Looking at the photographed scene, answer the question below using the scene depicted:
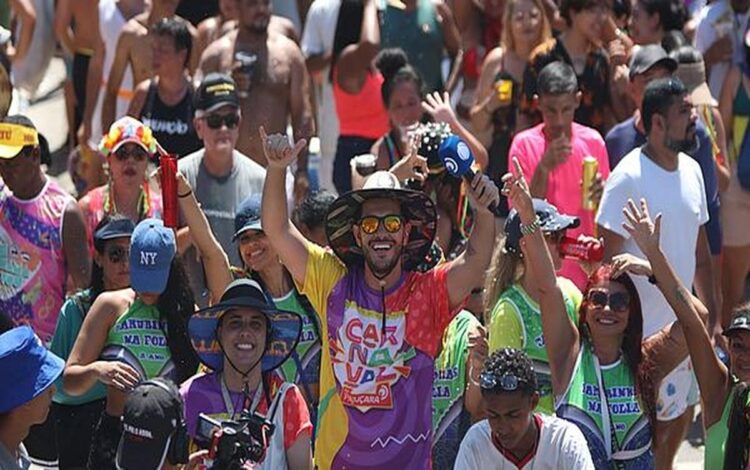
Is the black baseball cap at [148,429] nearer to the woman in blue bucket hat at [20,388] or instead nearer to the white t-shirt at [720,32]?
the woman in blue bucket hat at [20,388]

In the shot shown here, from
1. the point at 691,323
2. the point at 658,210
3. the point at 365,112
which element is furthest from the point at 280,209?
the point at 365,112

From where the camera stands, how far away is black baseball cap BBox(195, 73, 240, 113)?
9.22 metres

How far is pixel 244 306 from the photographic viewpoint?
6621mm

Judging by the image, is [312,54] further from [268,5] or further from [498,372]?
[498,372]

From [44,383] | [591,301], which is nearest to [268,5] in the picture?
[591,301]

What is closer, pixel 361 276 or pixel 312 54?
pixel 361 276

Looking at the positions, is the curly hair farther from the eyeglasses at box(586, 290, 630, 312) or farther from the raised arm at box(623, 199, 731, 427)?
the raised arm at box(623, 199, 731, 427)

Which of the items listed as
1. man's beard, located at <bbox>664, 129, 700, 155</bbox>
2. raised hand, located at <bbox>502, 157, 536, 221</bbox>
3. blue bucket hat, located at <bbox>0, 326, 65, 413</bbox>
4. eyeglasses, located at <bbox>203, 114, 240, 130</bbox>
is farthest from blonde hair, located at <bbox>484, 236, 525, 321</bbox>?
blue bucket hat, located at <bbox>0, 326, 65, 413</bbox>

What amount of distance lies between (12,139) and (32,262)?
0.55 meters

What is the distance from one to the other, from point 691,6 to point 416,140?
552 centimetres

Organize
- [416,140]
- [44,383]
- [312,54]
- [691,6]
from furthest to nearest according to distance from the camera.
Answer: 1. [691,6]
2. [312,54]
3. [416,140]
4. [44,383]

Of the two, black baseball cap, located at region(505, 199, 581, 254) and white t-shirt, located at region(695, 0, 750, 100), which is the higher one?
white t-shirt, located at region(695, 0, 750, 100)

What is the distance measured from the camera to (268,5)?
10.8 metres

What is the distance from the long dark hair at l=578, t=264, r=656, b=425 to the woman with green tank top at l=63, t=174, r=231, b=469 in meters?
1.53
